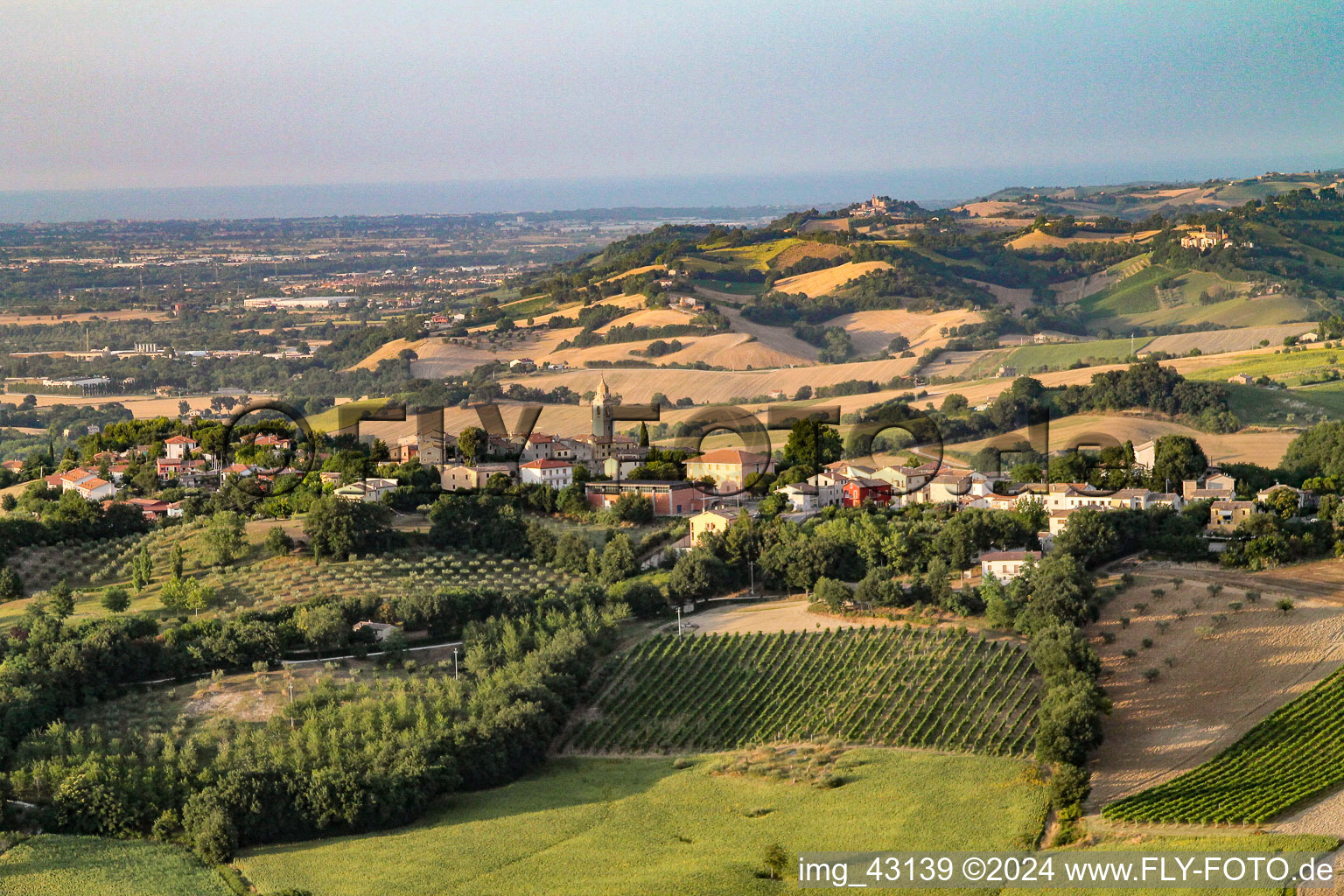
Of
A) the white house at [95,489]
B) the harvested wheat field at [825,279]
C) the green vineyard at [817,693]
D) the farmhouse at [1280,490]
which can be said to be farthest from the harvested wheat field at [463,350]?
the green vineyard at [817,693]

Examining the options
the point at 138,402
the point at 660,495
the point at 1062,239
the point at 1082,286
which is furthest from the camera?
the point at 1062,239

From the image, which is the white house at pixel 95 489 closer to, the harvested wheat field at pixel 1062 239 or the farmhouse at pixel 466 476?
the farmhouse at pixel 466 476

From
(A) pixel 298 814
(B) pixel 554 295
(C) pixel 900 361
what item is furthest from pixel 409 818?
(B) pixel 554 295

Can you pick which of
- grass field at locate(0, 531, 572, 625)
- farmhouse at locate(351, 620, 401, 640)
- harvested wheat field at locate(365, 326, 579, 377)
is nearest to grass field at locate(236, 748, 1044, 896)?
farmhouse at locate(351, 620, 401, 640)

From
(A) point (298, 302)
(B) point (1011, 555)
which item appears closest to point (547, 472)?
(B) point (1011, 555)

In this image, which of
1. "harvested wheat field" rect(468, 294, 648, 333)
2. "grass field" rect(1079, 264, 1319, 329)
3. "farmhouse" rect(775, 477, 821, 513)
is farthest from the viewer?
"harvested wheat field" rect(468, 294, 648, 333)

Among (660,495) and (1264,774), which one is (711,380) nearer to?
(660,495)

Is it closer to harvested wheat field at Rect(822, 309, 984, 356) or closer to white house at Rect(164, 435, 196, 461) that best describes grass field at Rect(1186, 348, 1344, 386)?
harvested wheat field at Rect(822, 309, 984, 356)
